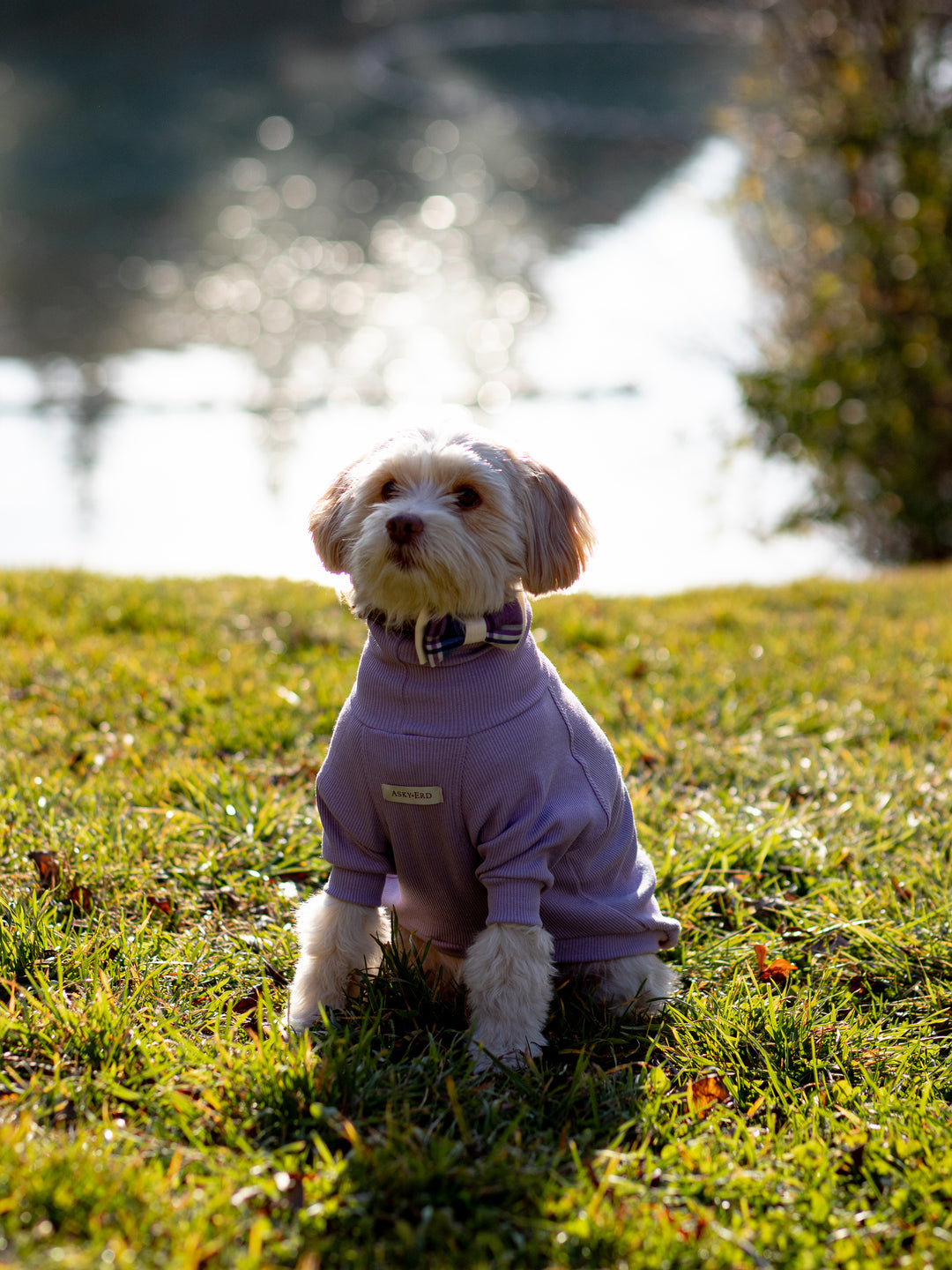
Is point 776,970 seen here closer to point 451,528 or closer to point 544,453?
point 451,528

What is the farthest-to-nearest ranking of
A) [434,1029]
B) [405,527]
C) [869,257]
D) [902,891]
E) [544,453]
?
[869,257], [544,453], [902,891], [434,1029], [405,527]

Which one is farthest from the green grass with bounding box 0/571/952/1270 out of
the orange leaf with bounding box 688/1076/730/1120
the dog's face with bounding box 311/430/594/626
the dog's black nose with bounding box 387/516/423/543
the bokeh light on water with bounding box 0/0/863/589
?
the bokeh light on water with bounding box 0/0/863/589

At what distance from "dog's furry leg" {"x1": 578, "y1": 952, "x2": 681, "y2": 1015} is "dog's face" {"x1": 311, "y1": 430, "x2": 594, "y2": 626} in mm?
1029

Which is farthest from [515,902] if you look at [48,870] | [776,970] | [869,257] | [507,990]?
[869,257]

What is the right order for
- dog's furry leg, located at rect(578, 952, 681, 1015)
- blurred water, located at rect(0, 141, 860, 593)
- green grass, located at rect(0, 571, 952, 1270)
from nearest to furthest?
green grass, located at rect(0, 571, 952, 1270), dog's furry leg, located at rect(578, 952, 681, 1015), blurred water, located at rect(0, 141, 860, 593)

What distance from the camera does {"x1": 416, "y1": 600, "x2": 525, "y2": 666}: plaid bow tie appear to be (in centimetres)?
257

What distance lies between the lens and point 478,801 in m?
2.53

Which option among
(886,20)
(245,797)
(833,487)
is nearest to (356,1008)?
(245,797)

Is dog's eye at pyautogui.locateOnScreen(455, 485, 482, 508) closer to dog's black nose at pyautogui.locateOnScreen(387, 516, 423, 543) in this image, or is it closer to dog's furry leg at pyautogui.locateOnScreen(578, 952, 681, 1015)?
dog's black nose at pyautogui.locateOnScreen(387, 516, 423, 543)

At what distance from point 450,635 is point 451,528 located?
0.26m

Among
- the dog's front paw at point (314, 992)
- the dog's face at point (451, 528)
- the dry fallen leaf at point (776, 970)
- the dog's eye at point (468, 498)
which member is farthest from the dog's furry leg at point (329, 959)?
the dry fallen leaf at point (776, 970)

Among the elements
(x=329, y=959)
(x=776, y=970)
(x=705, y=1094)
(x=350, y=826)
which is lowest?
(x=705, y=1094)

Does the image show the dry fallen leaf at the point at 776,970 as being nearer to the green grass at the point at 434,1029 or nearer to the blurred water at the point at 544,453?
the green grass at the point at 434,1029

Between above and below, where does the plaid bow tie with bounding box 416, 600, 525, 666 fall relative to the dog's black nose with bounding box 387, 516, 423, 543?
below
